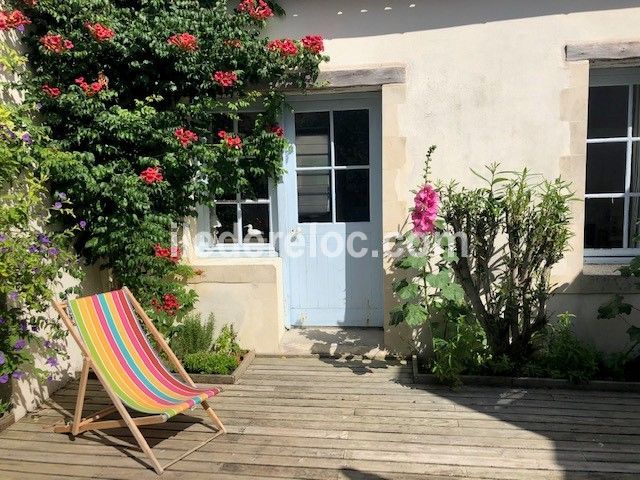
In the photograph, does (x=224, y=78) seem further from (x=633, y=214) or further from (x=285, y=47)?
(x=633, y=214)

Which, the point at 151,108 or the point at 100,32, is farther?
the point at 151,108

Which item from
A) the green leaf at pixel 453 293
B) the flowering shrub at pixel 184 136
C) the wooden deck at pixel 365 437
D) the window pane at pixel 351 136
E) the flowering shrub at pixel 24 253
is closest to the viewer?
the wooden deck at pixel 365 437

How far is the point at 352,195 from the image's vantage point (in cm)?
489

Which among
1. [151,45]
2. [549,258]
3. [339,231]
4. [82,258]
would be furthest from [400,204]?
[82,258]

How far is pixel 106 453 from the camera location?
317 cm

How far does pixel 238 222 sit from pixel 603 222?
347 cm

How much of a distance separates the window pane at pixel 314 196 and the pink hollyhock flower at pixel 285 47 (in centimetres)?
116

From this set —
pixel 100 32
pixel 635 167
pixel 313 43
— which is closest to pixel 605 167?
pixel 635 167

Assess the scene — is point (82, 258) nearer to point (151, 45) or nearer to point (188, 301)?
point (188, 301)

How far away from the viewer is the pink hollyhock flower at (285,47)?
4.27 m

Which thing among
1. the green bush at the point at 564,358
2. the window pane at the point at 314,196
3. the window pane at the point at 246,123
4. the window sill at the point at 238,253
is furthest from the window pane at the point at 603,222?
the window pane at the point at 246,123

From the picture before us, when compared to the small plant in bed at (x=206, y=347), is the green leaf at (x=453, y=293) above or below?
above

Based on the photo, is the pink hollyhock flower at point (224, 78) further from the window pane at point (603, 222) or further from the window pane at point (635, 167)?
the window pane at point (635, 167)

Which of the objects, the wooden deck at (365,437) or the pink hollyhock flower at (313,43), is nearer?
the wooden deck at (365,437)
